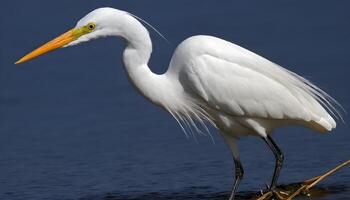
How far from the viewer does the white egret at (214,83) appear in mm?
8227

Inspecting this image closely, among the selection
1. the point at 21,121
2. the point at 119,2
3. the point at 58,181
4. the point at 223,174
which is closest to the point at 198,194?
the point at 223,174

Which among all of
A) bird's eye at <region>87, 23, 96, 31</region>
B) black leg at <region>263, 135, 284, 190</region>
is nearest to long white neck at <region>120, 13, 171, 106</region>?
bird's eye at <region>87, 23, 96, 31</region>

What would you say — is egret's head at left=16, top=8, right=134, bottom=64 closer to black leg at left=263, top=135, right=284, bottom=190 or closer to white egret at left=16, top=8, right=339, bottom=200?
white egret at left=16, top=8, right=339, bottom=200

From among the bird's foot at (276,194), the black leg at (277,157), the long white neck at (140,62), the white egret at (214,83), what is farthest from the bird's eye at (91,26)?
the bird's foot at (276,194)

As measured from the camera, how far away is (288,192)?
29.3 ft

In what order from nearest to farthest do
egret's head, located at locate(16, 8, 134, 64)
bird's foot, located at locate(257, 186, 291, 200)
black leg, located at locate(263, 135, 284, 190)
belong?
egret's head, located at locate(16, 8, 134, 64) < bird's foot, located at locate(257, 186, 291, 200) < black leg, located at locate(263, 135, 284, 190)

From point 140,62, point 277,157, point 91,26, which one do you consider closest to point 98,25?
point 91,26

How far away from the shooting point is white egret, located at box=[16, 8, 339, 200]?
8.23 meters

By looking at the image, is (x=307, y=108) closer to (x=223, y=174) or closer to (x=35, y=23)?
(x=223, y=174)

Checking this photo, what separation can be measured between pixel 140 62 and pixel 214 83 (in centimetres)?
57

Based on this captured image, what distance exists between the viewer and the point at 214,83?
8.42 meters

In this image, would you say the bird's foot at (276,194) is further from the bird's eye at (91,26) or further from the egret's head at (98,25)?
the bird's eye at (91,26)

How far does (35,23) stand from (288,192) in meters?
5.91

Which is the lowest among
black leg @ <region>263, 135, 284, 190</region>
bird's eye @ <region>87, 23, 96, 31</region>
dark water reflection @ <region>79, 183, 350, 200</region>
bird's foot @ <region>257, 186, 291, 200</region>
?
dark water reflection @ <region>79, 183, 350, 200</region>
